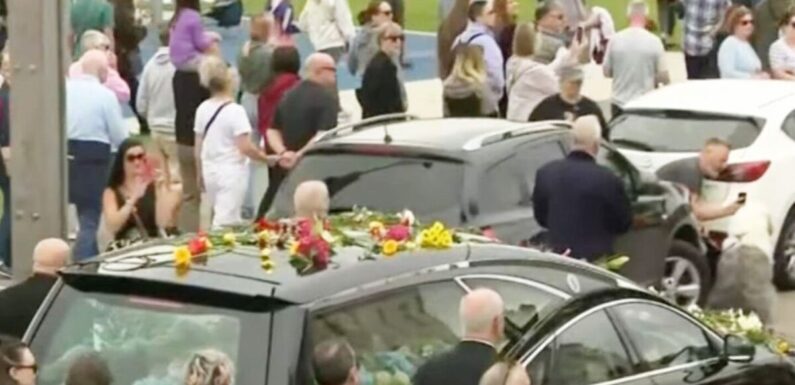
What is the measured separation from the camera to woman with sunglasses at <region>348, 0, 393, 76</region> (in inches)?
766

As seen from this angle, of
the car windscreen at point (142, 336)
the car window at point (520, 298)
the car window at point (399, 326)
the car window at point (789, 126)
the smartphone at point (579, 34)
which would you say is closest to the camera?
the car windscreen at point (142, 336)

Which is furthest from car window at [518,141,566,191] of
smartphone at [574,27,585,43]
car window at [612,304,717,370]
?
smartphone at [574,27,585,43]

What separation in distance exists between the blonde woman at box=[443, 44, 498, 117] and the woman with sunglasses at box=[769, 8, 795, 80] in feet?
13.2

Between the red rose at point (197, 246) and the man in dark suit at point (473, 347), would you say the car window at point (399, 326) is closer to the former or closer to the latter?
the man in dark suit at point (473, 347)

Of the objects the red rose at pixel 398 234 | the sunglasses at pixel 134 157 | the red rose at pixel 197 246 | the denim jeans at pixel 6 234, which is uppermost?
the red rose at pixel 398 234

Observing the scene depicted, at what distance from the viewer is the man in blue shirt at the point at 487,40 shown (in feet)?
60.7

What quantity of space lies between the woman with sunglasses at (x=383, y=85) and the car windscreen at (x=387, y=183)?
4679 mm

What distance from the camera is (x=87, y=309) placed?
7898 mm

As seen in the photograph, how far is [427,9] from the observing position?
41656 mm

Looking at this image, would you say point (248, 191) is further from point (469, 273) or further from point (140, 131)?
point (469, 273)

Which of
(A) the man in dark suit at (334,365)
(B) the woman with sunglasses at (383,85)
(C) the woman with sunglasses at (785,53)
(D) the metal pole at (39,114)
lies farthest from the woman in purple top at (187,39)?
(A) the man in dark suit at (334,365)

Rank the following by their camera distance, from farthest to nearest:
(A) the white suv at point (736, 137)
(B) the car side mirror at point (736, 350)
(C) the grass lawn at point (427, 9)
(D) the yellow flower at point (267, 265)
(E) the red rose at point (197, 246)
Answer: (C) the grass lawn at point (427, 9) < (A) the white suv at point (736, 137) < (B) the car side mirror at point (736, 350) < (E) the red rose at point (197, 246) < (D) the yellow flower at point (267, 265)

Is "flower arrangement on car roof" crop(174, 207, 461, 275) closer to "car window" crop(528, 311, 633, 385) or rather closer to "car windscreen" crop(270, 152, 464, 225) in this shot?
"car window" crop(528, 311, 633, 385)

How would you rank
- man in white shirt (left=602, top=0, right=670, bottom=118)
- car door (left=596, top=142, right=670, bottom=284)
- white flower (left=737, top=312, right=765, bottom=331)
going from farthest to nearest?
man in white shirt (left=602, top=0, right=670, bottom=118) → car door (left=596, top=142, right=670, bottom=284) → white flower (left=737, top=312, right=765, bottom=331)
